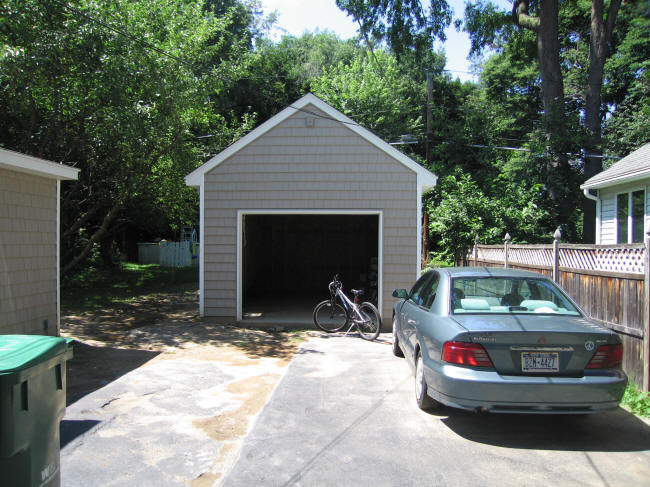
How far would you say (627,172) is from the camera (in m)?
11.8

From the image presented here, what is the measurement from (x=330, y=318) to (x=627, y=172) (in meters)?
8.02

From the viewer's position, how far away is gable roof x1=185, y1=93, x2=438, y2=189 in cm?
1002

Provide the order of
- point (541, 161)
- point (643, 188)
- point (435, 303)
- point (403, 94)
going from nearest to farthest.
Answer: point (435, 303)
point (643, 188)
point (541, 161)
point (403, 94)

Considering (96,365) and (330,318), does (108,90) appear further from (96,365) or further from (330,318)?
(330,318)

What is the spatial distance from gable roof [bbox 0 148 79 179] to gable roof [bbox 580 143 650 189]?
1149cm

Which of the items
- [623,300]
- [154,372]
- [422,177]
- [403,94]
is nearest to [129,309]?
[154,372]

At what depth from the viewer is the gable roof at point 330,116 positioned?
10.0 m

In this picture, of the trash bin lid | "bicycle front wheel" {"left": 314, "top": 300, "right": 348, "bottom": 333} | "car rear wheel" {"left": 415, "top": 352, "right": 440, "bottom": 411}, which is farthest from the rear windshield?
"bicycle front wheel" {"left": 314, "top": 300, "right": 348, "bottom": 333}

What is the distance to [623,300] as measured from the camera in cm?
559

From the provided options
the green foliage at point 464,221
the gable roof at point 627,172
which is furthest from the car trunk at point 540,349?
the green foliage at point 464,221

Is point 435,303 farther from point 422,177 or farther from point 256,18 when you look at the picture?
point 256,18

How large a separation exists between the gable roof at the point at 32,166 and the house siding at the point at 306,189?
10.1 ft

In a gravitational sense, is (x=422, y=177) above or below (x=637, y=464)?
above

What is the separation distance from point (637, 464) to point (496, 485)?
1.27 m
